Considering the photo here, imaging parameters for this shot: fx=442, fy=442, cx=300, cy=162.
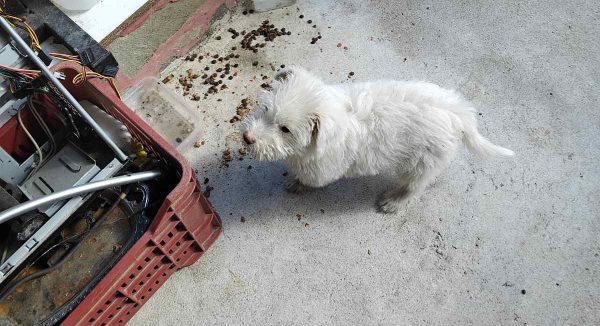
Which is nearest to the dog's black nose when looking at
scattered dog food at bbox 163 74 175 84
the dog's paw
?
the dog's paw

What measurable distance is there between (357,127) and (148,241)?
39.3 inches

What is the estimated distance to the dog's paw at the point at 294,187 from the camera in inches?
98.7

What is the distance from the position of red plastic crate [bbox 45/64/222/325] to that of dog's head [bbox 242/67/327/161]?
1.05 ft

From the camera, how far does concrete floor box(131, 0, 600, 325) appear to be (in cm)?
227

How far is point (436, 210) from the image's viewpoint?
97.7 inches

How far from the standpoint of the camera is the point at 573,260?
91.6 inches

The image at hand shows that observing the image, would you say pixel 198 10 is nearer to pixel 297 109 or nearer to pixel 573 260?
pixel 297 109

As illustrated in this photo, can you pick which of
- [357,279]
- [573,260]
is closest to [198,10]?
[357,279]

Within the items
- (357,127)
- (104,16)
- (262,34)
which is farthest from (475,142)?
(104,16)

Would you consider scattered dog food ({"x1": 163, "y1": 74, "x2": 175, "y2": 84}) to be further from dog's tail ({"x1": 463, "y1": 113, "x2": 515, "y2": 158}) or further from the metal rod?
dog's tail ({"x1": 463, "y1": 113, "x2": 515, "y2": 158})

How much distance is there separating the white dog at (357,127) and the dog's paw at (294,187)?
1.20ft

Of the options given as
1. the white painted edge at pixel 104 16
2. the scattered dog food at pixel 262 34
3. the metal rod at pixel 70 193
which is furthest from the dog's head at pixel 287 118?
the white painted edge at pixel 104 16

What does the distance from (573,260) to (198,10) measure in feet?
9.15

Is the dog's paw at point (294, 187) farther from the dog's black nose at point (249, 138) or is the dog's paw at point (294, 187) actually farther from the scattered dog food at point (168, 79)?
the scattered dog food at point (168, 79)
